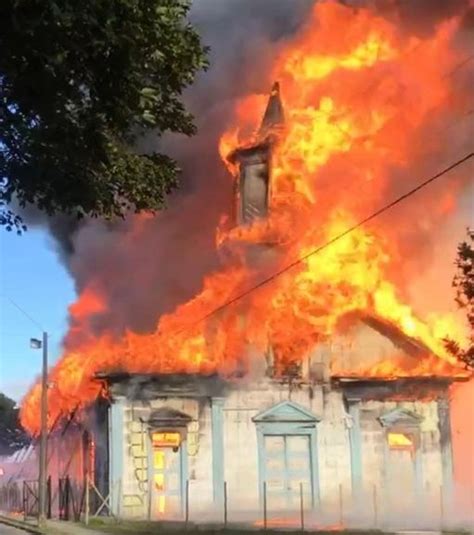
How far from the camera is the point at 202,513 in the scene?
25172 mm

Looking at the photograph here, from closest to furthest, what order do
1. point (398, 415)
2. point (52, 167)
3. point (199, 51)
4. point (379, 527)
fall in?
point (52, 167) → point (199, 51) → point (379, 527) → point (398, 415)

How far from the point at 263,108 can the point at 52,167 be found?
916 inches

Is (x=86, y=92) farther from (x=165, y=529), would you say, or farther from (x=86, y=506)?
(x=86, y=506)

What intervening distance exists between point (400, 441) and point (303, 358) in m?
3.96

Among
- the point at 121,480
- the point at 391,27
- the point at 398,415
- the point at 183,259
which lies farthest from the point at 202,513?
the point at 391,27

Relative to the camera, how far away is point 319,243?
28141 mm

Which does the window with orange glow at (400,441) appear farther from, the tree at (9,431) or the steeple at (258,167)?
the tree at (9,431)

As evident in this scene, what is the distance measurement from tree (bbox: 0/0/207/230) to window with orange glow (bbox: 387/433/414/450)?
60.8 ft

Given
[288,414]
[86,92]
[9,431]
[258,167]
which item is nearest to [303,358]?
[288,414]

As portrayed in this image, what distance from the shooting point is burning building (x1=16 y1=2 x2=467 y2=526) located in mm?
25828

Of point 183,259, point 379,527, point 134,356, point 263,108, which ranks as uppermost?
point 263,108

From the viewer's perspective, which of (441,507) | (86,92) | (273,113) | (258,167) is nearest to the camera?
(86,92)

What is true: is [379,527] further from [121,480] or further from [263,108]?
[263,108]

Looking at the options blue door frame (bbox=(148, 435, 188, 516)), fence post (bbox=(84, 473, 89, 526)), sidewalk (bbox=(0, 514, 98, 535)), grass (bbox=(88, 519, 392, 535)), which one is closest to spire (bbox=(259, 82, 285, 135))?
blue door frame (bbox=(148, 435, 188, 516))
